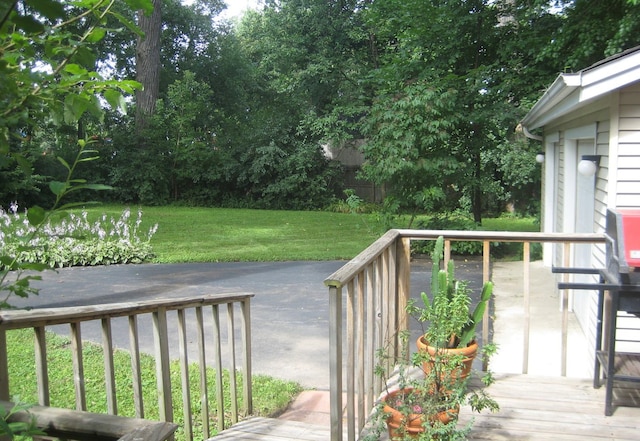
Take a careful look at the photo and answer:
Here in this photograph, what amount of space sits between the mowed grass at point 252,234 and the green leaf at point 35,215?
9821 mm

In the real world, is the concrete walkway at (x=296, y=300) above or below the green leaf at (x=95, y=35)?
below

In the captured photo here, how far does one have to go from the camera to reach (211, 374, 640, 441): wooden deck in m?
3.01

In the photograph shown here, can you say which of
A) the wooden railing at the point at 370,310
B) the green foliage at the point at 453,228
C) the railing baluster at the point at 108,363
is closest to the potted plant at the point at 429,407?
the wooden railing at the point at 370,310

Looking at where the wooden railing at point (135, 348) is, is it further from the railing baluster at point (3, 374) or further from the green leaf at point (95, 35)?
the green leaf at point (95, 35)

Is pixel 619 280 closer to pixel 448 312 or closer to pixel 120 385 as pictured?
pixel 448 312

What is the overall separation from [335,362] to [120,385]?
307 cm

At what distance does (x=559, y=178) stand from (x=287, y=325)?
4.67 metres

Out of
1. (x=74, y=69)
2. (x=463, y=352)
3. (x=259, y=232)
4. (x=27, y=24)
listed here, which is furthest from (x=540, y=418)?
(x=259, y=232)

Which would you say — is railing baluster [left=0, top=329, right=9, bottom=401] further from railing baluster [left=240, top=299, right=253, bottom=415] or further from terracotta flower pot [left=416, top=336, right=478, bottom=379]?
railing baluster [left=240, top=299, right=253, bottom=415]

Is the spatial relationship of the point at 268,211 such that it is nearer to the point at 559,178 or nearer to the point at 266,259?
the point at 266,259

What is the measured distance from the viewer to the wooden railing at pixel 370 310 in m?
2.42

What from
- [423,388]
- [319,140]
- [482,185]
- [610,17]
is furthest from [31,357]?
[319,140]

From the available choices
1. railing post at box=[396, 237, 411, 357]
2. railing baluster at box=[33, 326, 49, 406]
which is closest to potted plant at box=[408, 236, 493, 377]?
railing post at box=[396, 237, 411, 357]

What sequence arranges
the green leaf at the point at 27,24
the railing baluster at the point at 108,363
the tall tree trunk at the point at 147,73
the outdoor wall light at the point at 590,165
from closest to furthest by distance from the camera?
the green leaf at the point at 27,24 < the railing baluster at the point at 108,363 < the outdoor wall light at the point at 590,165 < the tall tree trunk at the point at 147,73
